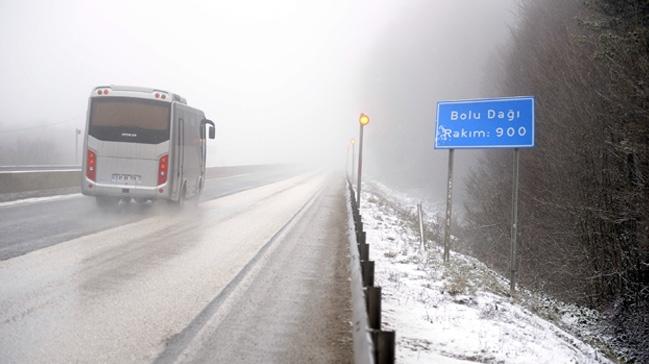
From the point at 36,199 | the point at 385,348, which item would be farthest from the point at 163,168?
the point at 385,348

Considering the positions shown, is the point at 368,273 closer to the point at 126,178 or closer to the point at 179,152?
the point at 126,178

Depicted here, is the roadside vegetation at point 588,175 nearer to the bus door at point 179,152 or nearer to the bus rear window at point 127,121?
the bus door at point 179,152

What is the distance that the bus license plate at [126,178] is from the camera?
14.1m

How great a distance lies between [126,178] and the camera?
1415 cm

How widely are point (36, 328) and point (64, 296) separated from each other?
3.73 ft

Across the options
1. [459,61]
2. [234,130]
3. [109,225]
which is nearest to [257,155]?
[234,130]

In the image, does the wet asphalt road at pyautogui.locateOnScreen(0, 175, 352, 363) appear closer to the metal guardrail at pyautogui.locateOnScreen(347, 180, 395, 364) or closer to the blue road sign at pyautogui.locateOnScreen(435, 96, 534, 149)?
the metal guardrail at pyautogui.locateOnScreen(347, 180, 395, 364)

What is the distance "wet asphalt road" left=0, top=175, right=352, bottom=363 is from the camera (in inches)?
180

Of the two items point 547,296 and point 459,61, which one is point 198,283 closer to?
point 547,296

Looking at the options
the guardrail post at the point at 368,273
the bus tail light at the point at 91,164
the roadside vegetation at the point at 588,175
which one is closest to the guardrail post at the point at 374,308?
the guardrail post at the point at 368,273

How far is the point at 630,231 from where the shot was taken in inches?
370

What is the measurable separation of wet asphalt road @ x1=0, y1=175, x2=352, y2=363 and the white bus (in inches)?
95.1

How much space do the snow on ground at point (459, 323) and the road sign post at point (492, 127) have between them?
67.6 inches

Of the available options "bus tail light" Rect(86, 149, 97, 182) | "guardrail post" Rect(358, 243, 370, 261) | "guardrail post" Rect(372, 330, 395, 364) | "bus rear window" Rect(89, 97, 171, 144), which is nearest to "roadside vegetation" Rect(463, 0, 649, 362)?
"guardrail post" Rect(358, 243, 370, 261)
